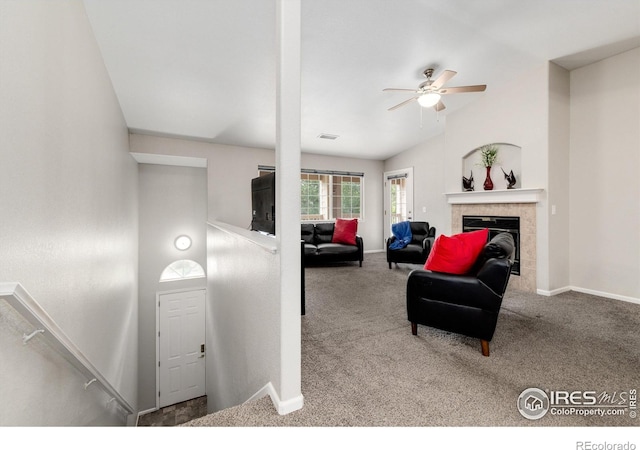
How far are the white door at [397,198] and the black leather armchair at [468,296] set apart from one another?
4.31 meters

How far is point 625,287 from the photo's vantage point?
317 cm

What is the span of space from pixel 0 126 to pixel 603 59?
533cm

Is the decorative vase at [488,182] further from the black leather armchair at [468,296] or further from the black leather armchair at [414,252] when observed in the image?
the black leather armchair at [468,296]

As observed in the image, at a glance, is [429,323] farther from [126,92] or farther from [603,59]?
[126,92]

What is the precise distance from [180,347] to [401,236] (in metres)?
4.71

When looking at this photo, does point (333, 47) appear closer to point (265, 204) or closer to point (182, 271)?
point (265, 204)

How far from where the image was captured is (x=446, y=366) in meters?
1.83

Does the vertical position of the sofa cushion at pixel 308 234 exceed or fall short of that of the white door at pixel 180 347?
it exceeds it

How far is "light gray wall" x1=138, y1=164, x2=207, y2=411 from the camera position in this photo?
509 cm

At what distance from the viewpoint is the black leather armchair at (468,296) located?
6.30ft

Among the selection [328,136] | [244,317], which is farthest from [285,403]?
[328,136]

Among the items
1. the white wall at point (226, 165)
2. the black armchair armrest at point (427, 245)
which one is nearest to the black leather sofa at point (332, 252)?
the black armchair armrest at point (427, 245)

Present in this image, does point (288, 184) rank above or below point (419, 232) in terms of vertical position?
above
